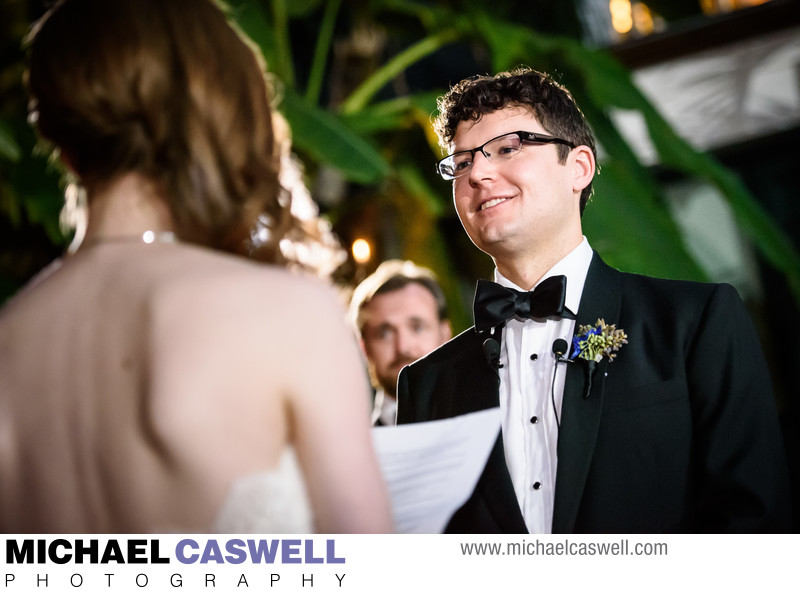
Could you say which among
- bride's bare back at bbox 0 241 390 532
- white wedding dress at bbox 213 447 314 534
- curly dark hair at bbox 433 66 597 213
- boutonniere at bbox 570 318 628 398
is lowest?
white wedding dress at bbox 213 447 314 534

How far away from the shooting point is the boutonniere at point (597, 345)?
35.9 inches

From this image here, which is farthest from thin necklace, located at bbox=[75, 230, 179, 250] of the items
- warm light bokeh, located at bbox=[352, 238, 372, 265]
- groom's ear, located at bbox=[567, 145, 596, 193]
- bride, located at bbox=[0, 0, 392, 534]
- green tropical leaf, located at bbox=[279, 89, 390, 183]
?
green tropical leaf, located at bbox=[279, 89, 390, 183]

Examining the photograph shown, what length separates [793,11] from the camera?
9.18ft

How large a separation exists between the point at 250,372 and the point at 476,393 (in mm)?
393

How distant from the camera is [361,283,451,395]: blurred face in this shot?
1151 millimetres

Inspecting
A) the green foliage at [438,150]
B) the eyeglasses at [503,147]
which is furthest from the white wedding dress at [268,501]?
the green foliage at [438,150]

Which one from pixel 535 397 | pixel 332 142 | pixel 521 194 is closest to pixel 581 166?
pixel 521 194

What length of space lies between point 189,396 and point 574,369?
0.46 metres

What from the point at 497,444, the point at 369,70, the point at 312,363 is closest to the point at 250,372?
the point at 312,363

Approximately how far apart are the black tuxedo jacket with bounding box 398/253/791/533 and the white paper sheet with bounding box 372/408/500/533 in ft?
0.41

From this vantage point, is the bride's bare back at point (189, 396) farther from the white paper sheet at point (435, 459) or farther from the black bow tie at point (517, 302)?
the black bow tie at point (517, 302)

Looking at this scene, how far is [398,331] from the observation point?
120cm

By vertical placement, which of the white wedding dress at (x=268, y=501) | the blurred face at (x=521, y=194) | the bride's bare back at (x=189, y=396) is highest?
the blurred face at (x=521, y=194)

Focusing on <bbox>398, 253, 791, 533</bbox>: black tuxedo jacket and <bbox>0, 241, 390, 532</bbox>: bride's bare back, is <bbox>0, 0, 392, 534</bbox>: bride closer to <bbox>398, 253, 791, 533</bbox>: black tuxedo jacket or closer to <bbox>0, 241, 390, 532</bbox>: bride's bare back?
<bbox>0, 241, 390, 532</bbox>: bride's bare back
